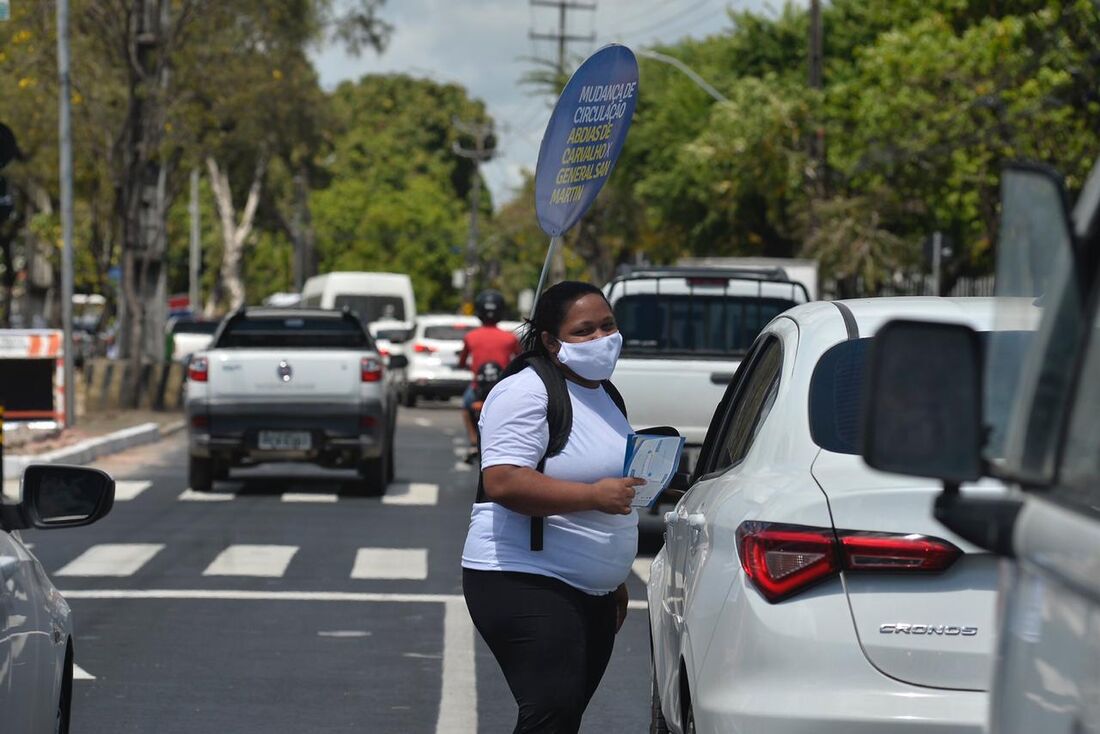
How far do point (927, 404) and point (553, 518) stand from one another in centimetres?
262

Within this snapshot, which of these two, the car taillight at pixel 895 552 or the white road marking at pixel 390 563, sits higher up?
the car taillight at pixel 895 552

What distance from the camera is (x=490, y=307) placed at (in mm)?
18844

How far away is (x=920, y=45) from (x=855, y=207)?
387 centimetres

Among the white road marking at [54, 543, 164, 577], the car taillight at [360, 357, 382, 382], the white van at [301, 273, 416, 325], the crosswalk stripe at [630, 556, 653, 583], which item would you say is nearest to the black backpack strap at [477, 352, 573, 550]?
the crosswalk stripe at [630, 556, 653, 583]

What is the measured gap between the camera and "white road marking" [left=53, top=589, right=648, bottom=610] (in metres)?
11.7

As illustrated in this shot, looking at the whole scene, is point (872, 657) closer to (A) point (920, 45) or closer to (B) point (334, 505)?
(B) point (334, 505)

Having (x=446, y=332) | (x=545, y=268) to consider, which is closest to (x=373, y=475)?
(x=545, y=268)

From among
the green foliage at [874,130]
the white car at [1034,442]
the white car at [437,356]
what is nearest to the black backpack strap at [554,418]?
the white car at [1034,442]

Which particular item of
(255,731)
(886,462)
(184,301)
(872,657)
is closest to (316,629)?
(255,731)

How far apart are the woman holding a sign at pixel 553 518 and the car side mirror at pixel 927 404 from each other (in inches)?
93.6

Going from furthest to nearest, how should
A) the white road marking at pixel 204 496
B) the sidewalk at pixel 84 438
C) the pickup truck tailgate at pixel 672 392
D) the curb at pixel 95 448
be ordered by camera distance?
the sidewalk at pixel 84 438 < the curb at pixel 95 448 < the white road marking at pixel 204 496 < the pickup truck tailgate at pixel 672 392

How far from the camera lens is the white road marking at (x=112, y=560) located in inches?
510

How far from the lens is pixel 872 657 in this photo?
4.20 metres

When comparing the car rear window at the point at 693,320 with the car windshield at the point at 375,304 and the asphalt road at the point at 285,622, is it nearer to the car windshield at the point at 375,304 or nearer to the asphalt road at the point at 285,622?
the asphalt road at the point at 285,622
